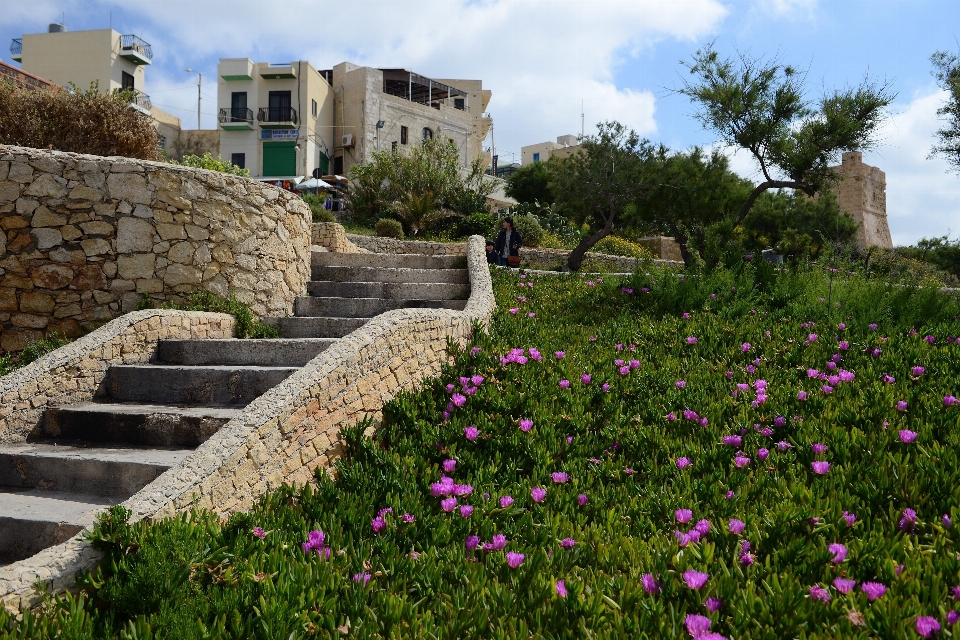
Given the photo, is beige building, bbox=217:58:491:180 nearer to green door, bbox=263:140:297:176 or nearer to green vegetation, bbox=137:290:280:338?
green door, bbox=263:140:297:176

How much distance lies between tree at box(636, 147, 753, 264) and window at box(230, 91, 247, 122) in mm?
27705

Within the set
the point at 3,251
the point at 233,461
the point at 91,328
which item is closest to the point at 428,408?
the point at 233,461

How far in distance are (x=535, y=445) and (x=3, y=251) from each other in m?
5.93

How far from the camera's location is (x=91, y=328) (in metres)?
6.73

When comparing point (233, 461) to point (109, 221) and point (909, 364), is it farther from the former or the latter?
point (909, 364)

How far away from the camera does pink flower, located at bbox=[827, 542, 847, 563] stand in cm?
252

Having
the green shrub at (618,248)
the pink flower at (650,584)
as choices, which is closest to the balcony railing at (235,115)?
the green shrub at (618,248)

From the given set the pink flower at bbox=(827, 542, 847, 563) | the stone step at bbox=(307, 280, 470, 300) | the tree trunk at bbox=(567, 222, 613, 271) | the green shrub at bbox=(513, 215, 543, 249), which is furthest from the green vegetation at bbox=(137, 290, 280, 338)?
the green shrub at bbox=(513, 215, 543, 249)

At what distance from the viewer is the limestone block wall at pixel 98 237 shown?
660 cm

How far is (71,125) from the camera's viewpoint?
9570 millimetres

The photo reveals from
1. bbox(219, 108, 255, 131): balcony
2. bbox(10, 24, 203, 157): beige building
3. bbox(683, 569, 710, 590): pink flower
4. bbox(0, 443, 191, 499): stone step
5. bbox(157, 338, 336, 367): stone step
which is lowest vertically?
bbox(0, 443, 191, 499): stone step

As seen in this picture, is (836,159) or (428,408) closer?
(428,408)

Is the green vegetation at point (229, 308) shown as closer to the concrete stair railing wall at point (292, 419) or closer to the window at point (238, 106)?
the concrete stair railing wall at point (292, 419)

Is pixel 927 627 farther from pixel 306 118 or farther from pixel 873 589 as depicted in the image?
pixel 306 118
